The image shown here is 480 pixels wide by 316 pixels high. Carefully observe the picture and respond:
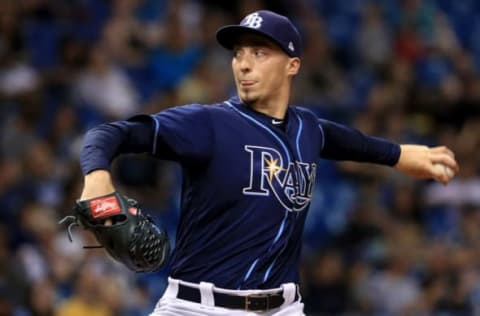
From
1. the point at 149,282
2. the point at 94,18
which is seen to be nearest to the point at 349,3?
the point at 94,18

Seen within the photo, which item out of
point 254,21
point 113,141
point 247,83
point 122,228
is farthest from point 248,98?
point 122,228

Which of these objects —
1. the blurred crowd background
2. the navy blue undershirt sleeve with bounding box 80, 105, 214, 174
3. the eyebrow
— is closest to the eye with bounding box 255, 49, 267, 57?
the eyebrow

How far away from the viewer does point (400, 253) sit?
9.35m

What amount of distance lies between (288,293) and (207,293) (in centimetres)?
36

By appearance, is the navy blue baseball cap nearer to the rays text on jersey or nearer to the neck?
the neck

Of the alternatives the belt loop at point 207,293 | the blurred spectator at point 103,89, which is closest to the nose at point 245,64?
the belt loop at point 207,293

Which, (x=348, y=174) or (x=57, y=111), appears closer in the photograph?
(x=57, y=111)

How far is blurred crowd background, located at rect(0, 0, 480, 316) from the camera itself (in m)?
8.18

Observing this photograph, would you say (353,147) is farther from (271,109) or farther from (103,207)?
(103,207)

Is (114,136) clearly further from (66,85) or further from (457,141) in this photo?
(457,141)

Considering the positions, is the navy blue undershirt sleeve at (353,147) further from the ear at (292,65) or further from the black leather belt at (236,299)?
the black leather belt at (236,299)

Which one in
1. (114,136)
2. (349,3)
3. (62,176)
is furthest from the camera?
(349,3)

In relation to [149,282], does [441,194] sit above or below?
above

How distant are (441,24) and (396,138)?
239cm
